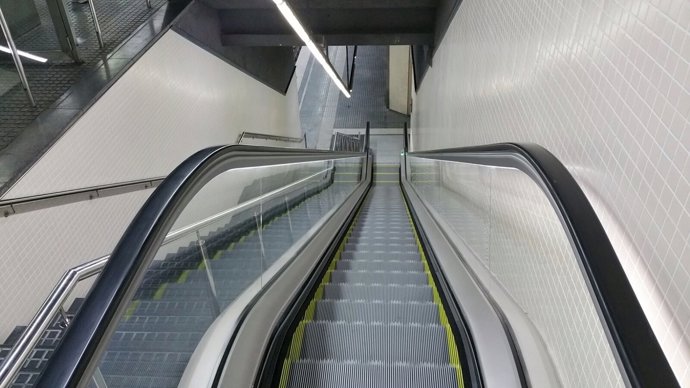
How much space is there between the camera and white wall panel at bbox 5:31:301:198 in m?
3.52

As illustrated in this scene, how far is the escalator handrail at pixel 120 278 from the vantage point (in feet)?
2.59

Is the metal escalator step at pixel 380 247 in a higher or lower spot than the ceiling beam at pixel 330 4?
lower

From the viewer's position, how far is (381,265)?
3451 millimetres

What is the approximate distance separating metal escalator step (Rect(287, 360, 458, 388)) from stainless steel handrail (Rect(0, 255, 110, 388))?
0.87m

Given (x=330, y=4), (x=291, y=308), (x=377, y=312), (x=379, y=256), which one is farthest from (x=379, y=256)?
(x=330, y=4)

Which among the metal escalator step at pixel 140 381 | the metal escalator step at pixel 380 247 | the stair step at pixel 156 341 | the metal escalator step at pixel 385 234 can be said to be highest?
the metal escalator step at pixel 385 234

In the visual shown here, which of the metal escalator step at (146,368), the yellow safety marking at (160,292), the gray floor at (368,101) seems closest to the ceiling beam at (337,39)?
the yellow safety marking at (160,292)

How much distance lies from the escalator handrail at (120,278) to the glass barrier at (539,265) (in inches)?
39.6

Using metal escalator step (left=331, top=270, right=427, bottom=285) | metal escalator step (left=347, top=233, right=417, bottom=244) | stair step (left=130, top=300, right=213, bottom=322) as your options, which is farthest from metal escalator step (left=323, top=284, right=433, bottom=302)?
metal escalator step (left=347, top=233, right=417, bottom=244)

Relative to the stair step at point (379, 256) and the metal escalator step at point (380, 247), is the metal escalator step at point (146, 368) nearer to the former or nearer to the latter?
the stair step at point (379, 256)

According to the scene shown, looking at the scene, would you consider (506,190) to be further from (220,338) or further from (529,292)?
(220,338)

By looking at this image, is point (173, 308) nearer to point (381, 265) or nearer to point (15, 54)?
point (381, 265)

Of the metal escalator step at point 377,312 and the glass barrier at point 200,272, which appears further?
the metal escalator step at point 377,312

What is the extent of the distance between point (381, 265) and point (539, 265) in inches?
71.1
